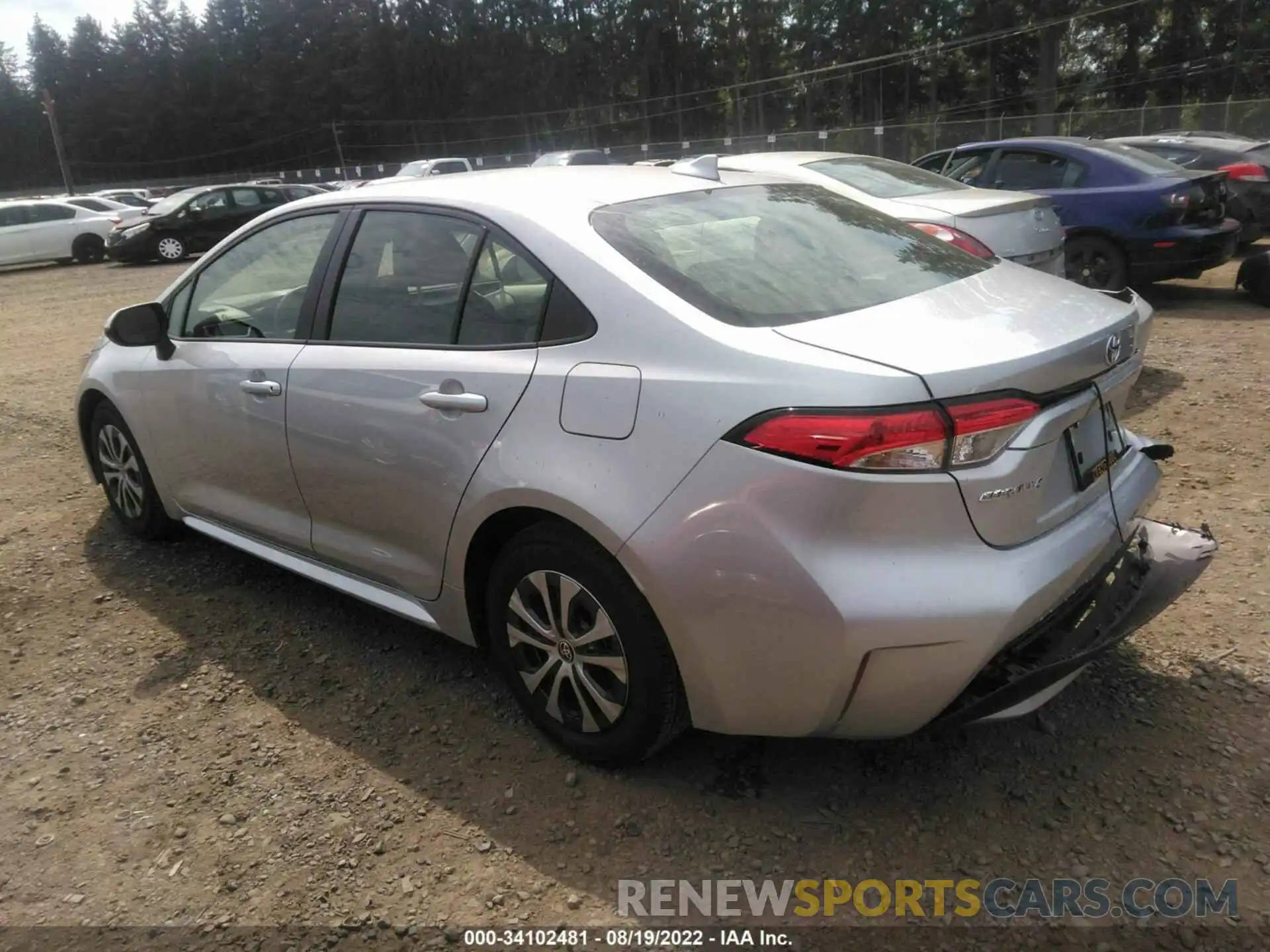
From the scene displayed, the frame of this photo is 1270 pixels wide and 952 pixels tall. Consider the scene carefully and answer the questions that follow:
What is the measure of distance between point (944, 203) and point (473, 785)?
5587mm

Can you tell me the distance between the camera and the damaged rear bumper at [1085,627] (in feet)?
7.47

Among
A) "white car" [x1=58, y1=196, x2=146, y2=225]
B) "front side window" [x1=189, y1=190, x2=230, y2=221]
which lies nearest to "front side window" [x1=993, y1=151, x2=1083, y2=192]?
"front side window" [x1=189, y1=190, x2=230, y2=221]

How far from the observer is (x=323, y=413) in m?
3.13

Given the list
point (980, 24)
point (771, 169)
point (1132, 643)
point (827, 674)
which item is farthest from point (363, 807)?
point (980, 24)

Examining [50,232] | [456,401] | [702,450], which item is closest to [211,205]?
[50,232]

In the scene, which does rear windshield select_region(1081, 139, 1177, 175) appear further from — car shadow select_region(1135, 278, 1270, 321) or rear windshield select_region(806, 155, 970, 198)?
rear windshield select_region(806, 155, 970, 198)

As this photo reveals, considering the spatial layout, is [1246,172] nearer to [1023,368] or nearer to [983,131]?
[1023,368]

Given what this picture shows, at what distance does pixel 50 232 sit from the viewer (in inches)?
859

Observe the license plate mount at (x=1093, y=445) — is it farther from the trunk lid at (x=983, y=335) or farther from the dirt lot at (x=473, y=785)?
the dirt lot at (x=473, y=785)

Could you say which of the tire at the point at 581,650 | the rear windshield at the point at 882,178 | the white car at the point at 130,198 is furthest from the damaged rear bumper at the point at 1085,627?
the white car at the point at 130,198

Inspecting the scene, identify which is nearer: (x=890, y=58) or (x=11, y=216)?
(x=11, y=216)

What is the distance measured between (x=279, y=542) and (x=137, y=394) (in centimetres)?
112

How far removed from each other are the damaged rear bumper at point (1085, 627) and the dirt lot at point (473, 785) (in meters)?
0.39

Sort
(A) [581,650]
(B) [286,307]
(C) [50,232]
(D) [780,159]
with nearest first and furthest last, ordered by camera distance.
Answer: (A) [581,650]
(B) [286,307]
(D) [780,159]
(C) [50,232]
